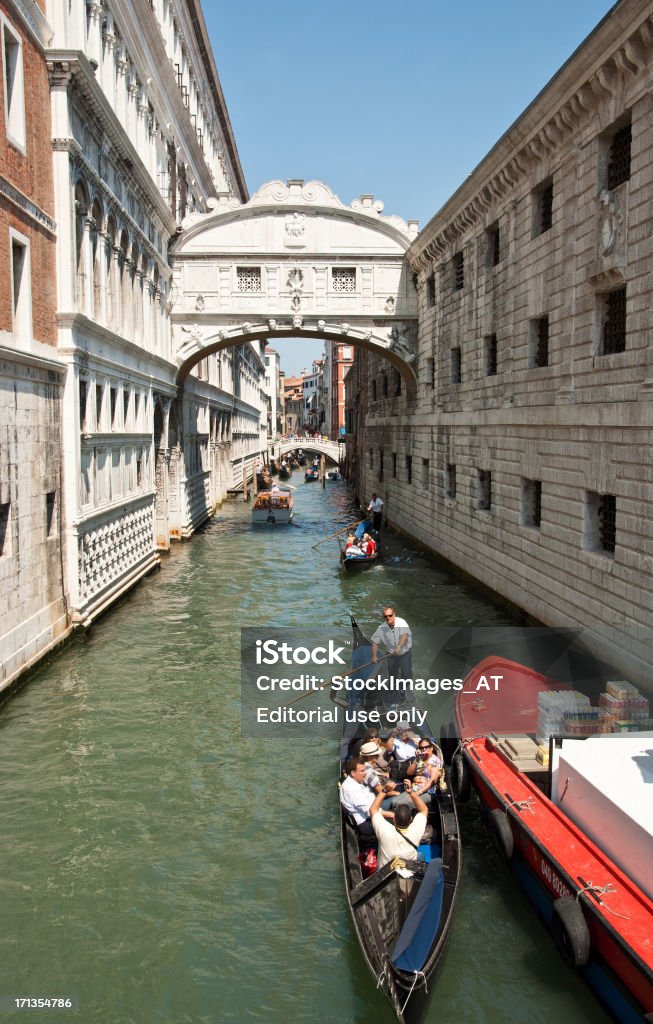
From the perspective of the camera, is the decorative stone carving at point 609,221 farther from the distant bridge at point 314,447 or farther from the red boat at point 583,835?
the distant bridge at point 314,447

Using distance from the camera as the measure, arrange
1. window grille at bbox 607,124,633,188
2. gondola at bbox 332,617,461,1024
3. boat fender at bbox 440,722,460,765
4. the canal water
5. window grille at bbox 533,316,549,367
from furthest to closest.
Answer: window grille at bbox 533,316,549,367
window grille at bbox 607,124,633,188
boat fender at bbox 440,722,460,765
the canal water
gondola at bbox 332,617,461,1024

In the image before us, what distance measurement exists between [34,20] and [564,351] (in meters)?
8.96

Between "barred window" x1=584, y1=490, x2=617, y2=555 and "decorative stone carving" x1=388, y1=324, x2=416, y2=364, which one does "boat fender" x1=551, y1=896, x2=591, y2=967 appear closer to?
"barred window" x1=584, y1=490, x2=617, y2=555

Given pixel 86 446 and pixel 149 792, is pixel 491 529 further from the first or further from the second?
pixel 149 792

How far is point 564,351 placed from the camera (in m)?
12.8

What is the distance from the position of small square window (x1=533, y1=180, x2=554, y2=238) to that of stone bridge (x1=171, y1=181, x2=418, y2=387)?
8920 millimetres

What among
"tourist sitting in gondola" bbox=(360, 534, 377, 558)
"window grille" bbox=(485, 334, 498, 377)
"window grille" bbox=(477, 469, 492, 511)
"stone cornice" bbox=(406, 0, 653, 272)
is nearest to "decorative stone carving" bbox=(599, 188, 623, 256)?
"stone cornice" bbox=(406, 0, 653, 272)

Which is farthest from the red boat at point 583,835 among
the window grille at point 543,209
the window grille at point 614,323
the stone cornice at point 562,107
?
the window grille at point 543,209

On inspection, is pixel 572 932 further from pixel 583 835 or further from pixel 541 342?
pixel 541 342

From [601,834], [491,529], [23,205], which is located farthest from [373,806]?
[491,529]

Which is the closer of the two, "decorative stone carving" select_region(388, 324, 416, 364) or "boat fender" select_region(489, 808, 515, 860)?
"boat fender" select_region(489, 808, 515, 860)

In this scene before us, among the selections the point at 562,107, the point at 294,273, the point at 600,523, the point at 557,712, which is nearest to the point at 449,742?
the point at 557,712

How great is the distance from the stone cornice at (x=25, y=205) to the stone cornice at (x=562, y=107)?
25.3 feet

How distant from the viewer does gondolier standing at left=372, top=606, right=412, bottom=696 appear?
33.4 feet
